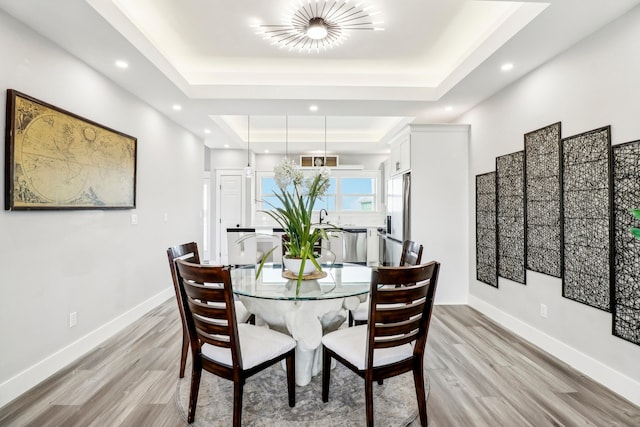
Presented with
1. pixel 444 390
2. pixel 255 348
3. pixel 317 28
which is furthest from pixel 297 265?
pixel 317 28

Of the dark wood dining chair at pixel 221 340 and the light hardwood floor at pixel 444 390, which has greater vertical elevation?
the dark wood dining chair at pixel 221 340

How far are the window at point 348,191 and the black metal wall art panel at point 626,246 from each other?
5.31m

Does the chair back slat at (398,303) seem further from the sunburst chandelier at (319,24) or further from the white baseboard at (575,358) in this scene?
the sunburst chandelier at (319,24)

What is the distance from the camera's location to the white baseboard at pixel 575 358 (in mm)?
2111

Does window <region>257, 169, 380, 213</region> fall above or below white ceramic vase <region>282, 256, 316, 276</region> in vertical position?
above

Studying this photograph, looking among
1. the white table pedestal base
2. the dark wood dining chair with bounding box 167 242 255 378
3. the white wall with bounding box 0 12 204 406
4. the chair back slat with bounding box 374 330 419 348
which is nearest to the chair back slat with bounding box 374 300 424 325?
the chair back slat with bounding box 374 330 419 348

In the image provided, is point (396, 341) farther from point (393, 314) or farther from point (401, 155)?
point (401, 155)

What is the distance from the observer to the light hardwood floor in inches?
74.4

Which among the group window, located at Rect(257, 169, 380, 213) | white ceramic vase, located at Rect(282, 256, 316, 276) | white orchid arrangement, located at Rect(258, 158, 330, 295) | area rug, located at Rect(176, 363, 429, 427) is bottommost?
area rug, located at Rect(176, 363, 429, 427)

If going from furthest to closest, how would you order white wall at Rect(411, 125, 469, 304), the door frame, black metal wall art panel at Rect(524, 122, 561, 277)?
the door frame < white wall at Rect(411, 125, 469, 304) < black metal wall art panel at Rect(524, 122, 561, 277)

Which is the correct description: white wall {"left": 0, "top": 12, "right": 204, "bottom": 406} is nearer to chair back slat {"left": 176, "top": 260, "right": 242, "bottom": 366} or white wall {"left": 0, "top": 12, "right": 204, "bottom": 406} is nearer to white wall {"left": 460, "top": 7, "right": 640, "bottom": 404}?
chair back slat {"left": 176, "top": 260, "right": 242, "bottom": 366}

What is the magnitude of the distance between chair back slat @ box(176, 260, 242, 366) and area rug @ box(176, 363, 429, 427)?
0.50 metres

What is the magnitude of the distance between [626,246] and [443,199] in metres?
2.16

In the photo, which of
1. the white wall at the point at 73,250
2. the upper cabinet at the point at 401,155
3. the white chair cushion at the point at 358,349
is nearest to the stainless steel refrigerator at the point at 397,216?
the upper cabinet at the point at 401,155
